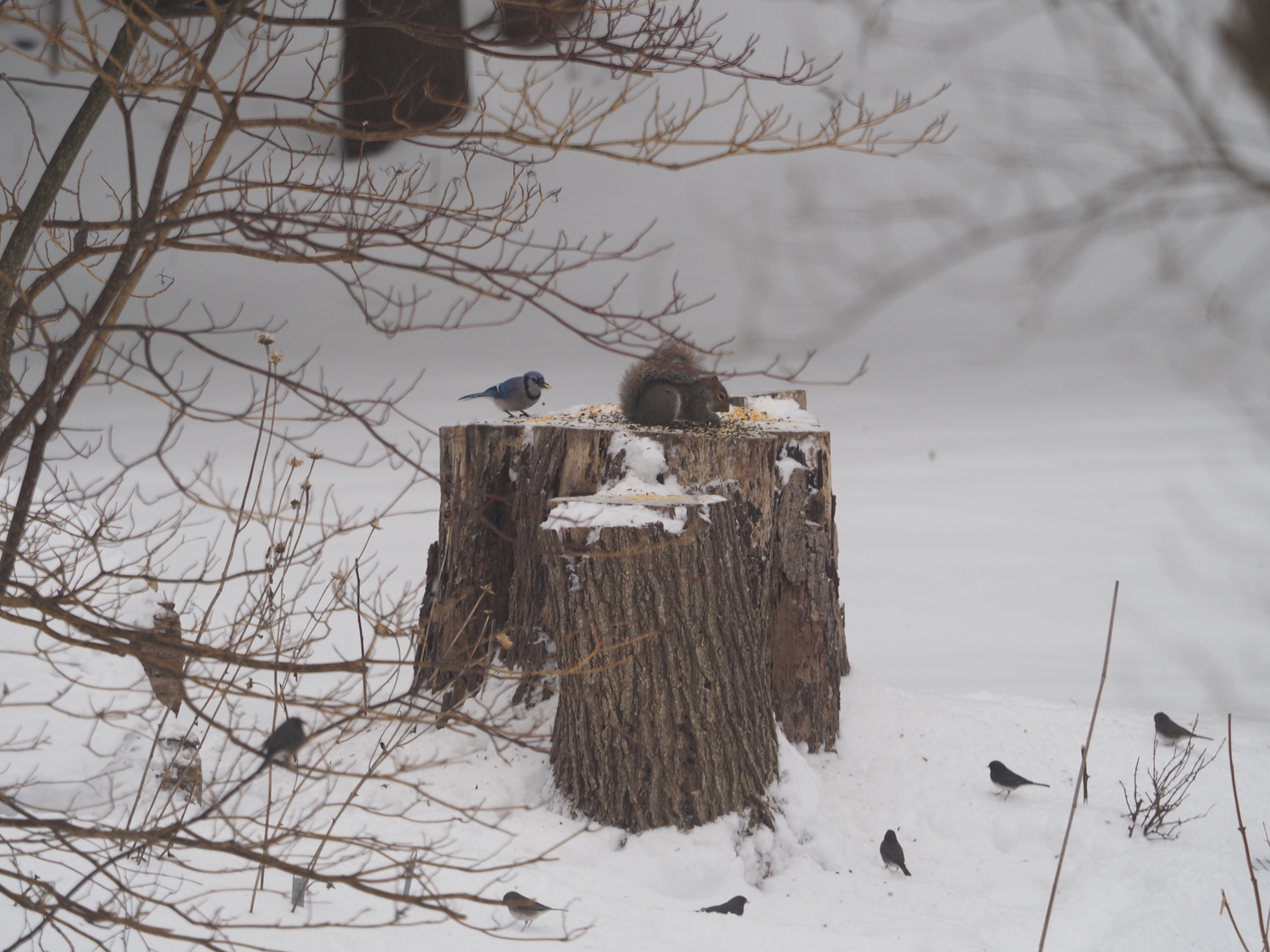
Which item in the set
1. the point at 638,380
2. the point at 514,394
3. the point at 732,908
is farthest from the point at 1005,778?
the point at 514,394

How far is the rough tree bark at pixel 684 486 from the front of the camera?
13.6 feet

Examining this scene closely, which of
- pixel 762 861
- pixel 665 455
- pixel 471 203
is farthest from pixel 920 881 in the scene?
pixel 471 203

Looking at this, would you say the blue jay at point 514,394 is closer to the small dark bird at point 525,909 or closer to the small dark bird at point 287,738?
the small dark bird at point 525,909

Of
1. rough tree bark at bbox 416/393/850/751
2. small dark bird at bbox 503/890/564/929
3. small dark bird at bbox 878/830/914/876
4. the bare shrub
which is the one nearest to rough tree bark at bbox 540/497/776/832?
small dark bird at bbox 878/830/914/876

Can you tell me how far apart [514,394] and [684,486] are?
113cm

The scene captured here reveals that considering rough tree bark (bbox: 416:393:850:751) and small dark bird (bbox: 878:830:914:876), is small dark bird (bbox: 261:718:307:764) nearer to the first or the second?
rough tree bark (bbox: 416:393:850:751)

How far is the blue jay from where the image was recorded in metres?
4.78

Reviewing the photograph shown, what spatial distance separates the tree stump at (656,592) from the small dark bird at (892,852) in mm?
448

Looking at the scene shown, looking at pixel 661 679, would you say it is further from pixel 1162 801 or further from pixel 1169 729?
pixel 1169 729

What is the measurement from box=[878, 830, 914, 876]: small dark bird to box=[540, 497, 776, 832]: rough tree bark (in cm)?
41

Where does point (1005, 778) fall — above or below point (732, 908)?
A: above

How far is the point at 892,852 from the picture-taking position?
3514 mm

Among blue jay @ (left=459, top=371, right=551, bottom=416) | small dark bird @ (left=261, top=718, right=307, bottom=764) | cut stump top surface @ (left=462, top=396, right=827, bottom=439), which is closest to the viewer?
small dark bird @ (left=261, top=718, right=307, bottom=764)

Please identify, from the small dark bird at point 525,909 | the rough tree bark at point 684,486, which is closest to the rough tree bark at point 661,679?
the rough tree bark at point 684,486
